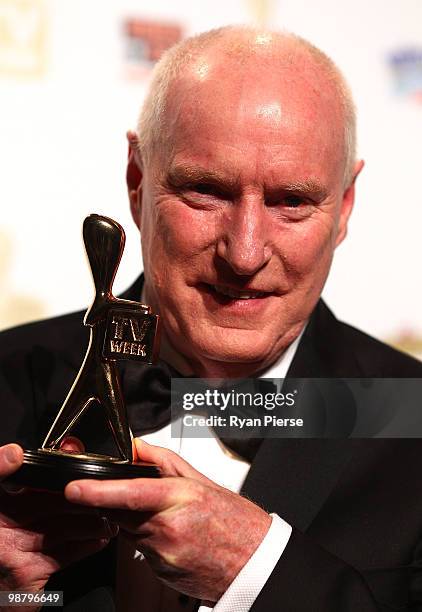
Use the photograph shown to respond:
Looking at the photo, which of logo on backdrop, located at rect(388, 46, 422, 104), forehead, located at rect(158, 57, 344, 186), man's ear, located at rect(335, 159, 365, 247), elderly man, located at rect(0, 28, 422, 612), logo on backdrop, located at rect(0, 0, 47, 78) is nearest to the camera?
elderly man, located at rect(0, 28, 422, 612)

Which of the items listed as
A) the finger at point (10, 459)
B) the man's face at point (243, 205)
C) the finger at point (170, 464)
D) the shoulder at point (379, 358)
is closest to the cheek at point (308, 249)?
the man's face at point (243, 205)

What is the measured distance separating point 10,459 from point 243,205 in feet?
1.75

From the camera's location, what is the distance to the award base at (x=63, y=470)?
1.17m

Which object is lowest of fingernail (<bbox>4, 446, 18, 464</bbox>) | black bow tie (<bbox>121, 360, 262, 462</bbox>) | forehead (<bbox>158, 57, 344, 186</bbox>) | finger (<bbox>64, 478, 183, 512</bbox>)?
black bow tie (<bbox>121, 360, 262, 462</bbox>)

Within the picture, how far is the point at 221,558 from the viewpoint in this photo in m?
1.24

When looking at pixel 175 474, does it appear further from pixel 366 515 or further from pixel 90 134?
pixel 90 134

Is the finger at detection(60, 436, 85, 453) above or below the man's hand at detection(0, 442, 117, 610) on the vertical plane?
above

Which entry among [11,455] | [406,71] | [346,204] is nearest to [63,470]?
[11,455]

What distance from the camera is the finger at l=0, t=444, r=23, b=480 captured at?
3.84 ft

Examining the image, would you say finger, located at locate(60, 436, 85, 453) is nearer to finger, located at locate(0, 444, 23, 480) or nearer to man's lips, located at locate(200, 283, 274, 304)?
finger, located at locate(0, 444, 23, 480)

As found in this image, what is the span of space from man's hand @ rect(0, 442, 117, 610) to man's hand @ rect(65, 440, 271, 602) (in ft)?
0.31

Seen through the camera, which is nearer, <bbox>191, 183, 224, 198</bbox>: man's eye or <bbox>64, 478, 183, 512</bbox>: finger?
<bbox>64, 478, 183, 512</bbox>: finger

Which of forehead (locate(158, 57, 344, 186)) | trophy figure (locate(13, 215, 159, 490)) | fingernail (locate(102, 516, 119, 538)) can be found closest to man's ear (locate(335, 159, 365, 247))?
forehead (locate(158, 57, 344, 186))

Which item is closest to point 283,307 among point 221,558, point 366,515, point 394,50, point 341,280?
point 366,515
